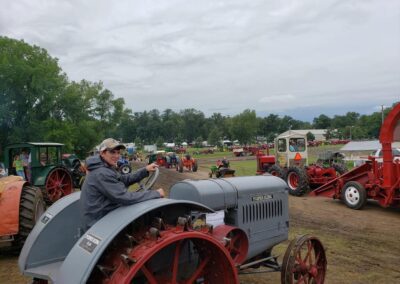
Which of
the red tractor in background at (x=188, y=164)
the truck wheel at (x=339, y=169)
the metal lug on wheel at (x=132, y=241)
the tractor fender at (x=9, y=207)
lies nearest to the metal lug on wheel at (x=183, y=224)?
the metal lug on wheel at (x=132, y=241)

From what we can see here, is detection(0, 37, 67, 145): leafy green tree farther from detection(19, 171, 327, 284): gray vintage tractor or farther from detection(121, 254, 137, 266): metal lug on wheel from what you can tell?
detection(121, 254, 137, 266): metal lug on wheel

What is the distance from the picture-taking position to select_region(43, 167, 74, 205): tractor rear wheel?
1146cm

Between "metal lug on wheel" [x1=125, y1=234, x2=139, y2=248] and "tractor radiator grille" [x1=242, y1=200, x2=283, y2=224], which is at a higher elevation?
"metal lug on wheel" [x1=125, y1=234, x2=139, y2=248]

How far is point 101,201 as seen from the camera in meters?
3.00

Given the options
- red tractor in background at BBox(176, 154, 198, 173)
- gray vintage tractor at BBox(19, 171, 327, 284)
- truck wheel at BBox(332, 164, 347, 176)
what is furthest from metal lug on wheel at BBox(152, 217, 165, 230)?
red tractor in background at BBox(176, 154, 198, 173)

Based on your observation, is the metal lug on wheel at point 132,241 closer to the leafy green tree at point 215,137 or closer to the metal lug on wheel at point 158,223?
the metal lug on wheel at point 158,223

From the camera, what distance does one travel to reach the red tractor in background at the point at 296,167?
39.9ft

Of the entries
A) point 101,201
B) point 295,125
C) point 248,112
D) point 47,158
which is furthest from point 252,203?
point 295,125

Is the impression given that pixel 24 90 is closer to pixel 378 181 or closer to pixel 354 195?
pixel 354 195

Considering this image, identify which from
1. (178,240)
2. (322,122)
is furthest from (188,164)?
(322,122)

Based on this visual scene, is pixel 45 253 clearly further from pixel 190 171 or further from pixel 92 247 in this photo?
pixel 190 171

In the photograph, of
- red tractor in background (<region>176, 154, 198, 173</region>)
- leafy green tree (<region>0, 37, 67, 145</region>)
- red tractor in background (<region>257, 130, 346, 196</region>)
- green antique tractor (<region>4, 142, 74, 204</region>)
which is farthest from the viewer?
leafy green tree (<region>0, 37, 67, 145</region>)

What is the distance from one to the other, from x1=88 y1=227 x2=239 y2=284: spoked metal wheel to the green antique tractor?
26.7 feet

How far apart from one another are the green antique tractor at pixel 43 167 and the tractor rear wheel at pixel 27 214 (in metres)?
4.36
